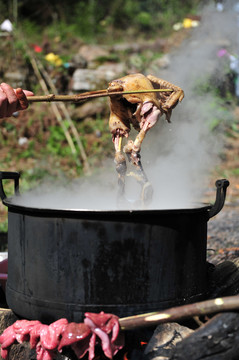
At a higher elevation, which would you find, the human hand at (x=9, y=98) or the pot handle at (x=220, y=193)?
the human hand at (x=9, y=98)

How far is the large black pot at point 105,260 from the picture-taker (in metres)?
2.44

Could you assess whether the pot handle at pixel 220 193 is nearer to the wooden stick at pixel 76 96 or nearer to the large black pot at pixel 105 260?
the large black pot at pixel 105 260

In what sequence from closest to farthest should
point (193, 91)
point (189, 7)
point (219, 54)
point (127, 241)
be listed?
point (127, 241), point (193, 91), point (219, 54), point (189, 7)

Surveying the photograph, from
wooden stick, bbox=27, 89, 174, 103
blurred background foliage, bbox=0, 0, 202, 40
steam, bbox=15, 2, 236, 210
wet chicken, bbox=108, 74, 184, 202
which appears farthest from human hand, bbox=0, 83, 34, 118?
blurred background foliage, bbox=0, 0, 202, 40

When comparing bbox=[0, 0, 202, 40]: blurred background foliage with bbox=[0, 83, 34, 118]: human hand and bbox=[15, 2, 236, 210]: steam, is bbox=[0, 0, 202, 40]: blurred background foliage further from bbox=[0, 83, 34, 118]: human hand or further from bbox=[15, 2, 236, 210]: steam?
bbox=[0, 83, 34, 118]: human hand

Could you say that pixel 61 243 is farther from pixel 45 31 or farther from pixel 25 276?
pixel 45 31

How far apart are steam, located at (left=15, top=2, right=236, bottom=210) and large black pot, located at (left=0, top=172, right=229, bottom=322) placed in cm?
52

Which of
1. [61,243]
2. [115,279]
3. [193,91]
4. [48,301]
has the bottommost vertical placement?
[48,301]

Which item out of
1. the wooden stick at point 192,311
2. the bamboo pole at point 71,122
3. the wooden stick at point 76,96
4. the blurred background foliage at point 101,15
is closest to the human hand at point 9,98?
the wooden stick at point 76,96

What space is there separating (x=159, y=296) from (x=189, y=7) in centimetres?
1742

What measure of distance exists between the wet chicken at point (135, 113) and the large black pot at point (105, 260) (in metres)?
0.48

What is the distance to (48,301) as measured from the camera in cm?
255

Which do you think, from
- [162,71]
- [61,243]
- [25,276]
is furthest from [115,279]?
[162,71]

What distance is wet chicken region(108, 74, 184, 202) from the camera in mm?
2977
